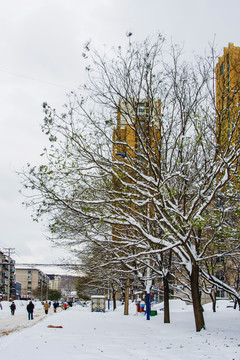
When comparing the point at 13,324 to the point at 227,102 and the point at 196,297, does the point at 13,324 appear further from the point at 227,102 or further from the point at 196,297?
the point at 227,102

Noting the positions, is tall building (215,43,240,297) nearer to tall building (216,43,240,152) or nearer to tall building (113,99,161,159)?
tall building (216,43,240,152)

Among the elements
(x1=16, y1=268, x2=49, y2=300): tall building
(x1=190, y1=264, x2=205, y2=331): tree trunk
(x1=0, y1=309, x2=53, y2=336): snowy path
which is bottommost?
(x1=16, y1=268, x2=49, y2=300): tall building

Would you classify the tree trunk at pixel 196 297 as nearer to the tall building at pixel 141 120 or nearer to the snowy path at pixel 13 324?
the tall building at pixel 141 120

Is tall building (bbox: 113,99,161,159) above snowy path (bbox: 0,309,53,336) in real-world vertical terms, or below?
above

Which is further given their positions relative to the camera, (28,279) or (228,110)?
(28,279)

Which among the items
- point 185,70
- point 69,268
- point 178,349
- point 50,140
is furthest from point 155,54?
point 69,268

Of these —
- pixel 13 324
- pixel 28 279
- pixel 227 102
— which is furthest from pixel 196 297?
pixel 28 279

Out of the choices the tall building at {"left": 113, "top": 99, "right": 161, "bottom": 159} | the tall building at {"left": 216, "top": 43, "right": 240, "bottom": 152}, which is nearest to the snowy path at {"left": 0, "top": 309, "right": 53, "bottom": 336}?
the tall building at {"left": 113, "top": 99, "right": 161, "bottom": 159}

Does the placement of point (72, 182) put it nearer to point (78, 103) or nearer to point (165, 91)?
point (78, 103)

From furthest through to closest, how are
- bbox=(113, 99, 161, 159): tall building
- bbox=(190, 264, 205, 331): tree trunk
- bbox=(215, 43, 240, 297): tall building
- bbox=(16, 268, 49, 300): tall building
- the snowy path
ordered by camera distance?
bbox=(16, 268, 49, 300): tall building < the snowy path < bbox=(190, 264, 205, 331): tree trunk < bbox=(113, 99, 161, 159): tall building < bbox=(215, 43, 240, 297): tall building

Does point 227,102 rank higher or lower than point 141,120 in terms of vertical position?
higher

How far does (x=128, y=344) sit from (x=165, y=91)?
859 cm

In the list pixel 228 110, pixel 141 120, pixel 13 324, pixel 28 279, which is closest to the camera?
pixel 228 110

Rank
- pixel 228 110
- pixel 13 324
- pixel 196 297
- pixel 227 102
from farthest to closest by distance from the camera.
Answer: pixel 13 324 → pixel 196 297 → pixel 227 102 → pixel 228 110
